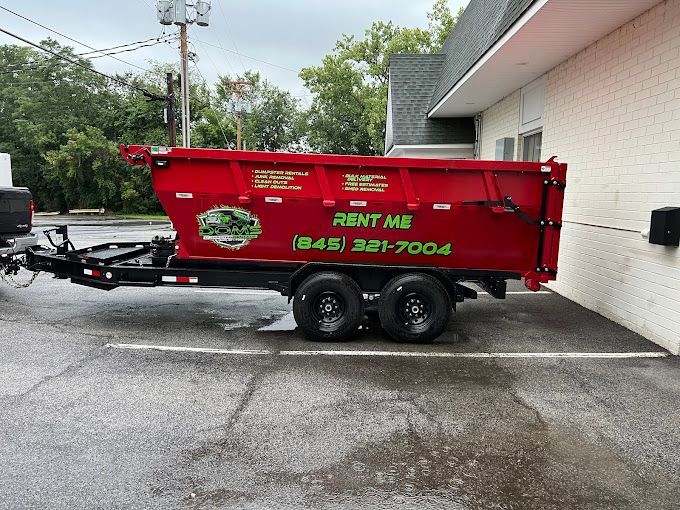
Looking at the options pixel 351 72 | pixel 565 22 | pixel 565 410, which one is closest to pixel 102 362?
pixel 565 410

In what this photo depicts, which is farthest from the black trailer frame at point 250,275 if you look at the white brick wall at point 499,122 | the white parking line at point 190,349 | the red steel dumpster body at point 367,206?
the white brick wall at point 499,122

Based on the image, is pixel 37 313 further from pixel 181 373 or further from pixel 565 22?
pixel 565 22

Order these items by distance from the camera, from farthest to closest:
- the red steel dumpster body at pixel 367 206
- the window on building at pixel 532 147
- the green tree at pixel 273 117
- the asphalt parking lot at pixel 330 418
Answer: the green tree at pixel 273 117 → the window on building at pixel 532 147 → the red steel dumpster body at pixel 367 206 → the asphalt parking lot at pixel 330 418

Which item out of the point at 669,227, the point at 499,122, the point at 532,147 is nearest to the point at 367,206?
the point at 669,227

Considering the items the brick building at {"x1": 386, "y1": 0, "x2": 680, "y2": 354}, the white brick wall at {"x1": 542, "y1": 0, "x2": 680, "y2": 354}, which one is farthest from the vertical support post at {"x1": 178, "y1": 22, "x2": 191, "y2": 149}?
the white brick wall at {"x1": 542, "y1": 0, "x2": 680, "y2": 354}

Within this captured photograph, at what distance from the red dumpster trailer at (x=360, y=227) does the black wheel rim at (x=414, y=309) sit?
0.06 ft

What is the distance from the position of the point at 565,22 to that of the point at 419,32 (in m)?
35.3

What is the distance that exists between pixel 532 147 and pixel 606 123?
4.11 meters

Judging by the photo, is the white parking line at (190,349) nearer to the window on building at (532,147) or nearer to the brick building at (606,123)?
the brick building at (606,123)

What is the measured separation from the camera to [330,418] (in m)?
4.58

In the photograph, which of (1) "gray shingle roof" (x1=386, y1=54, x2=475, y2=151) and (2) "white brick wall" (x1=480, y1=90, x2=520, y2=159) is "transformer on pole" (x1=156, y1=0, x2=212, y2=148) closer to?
(1) "gray shingle roof" (x1=386, y1=54, x2=475, y2=151)

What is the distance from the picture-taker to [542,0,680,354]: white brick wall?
22.2 ft

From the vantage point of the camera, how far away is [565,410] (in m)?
4.81

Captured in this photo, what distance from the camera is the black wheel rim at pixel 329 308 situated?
267 inches
